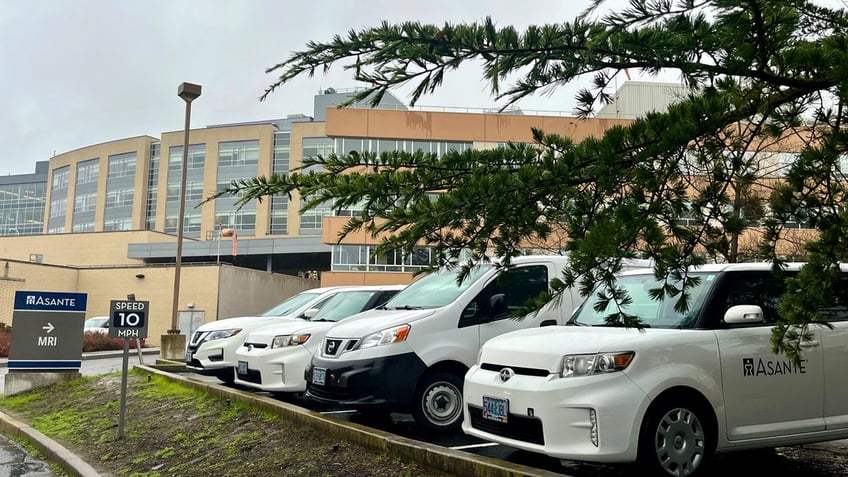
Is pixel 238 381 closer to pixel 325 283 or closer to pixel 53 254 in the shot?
pixel 325 283

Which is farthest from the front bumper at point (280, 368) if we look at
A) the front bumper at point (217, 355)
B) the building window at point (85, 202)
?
the building window at point (85, 202)

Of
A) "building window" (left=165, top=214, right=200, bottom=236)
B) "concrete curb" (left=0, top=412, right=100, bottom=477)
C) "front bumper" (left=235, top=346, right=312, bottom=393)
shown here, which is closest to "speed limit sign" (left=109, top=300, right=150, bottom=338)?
"concrete curb" (left=0, top=412, right=100, bottom=477)

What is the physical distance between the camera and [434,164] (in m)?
4.82

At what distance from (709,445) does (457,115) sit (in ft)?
125

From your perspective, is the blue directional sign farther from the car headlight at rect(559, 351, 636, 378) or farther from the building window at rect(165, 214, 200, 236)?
the building window at rect(165, 214, 200, 236)

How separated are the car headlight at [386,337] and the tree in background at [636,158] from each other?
2673 millimetres

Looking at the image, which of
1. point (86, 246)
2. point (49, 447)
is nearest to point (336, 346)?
point (49, 447)

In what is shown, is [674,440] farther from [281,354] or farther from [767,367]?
[281,354]

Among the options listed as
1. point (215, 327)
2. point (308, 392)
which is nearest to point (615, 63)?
point (308, 392)

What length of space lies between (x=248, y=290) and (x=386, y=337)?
135 feet

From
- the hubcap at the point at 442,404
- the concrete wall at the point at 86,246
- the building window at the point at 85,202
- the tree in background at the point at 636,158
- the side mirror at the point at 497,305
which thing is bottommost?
the hubcap at the point at 442,404

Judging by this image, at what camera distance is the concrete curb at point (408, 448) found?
4777 mm

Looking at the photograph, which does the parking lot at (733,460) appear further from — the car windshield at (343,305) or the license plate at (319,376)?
the car windshield at (343,305)

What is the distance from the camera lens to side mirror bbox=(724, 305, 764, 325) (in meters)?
5.35
